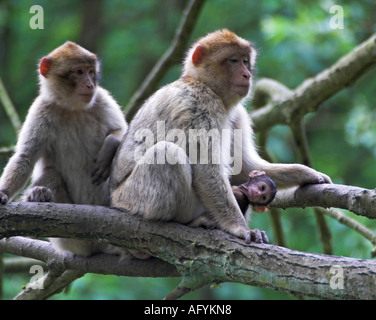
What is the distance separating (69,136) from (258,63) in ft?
16.3

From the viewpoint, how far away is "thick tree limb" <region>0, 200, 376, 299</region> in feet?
11.8

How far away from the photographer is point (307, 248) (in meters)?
11.6

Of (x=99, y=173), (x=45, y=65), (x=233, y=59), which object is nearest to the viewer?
(x=233, y=59)

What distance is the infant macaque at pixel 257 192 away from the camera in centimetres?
536

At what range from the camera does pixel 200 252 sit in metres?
4.38

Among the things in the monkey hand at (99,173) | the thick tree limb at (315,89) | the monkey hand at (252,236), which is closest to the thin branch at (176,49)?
the thick tree limb at (315,89)

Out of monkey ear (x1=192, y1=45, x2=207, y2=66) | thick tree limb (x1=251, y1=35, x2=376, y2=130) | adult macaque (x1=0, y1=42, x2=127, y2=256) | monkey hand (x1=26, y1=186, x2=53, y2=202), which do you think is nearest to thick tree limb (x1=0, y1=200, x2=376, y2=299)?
monkey hand (x1=26, y1=186, x2=53, y2=202)

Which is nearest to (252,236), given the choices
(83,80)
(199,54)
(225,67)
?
(225,67)

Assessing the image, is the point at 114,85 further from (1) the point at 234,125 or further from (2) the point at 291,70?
(1) the point at 234,125

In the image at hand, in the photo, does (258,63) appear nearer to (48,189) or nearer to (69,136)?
(69,136)

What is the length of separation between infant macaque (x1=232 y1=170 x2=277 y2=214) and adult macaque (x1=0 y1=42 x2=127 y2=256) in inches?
55.4

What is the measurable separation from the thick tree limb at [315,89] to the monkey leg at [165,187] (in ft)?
8.36
